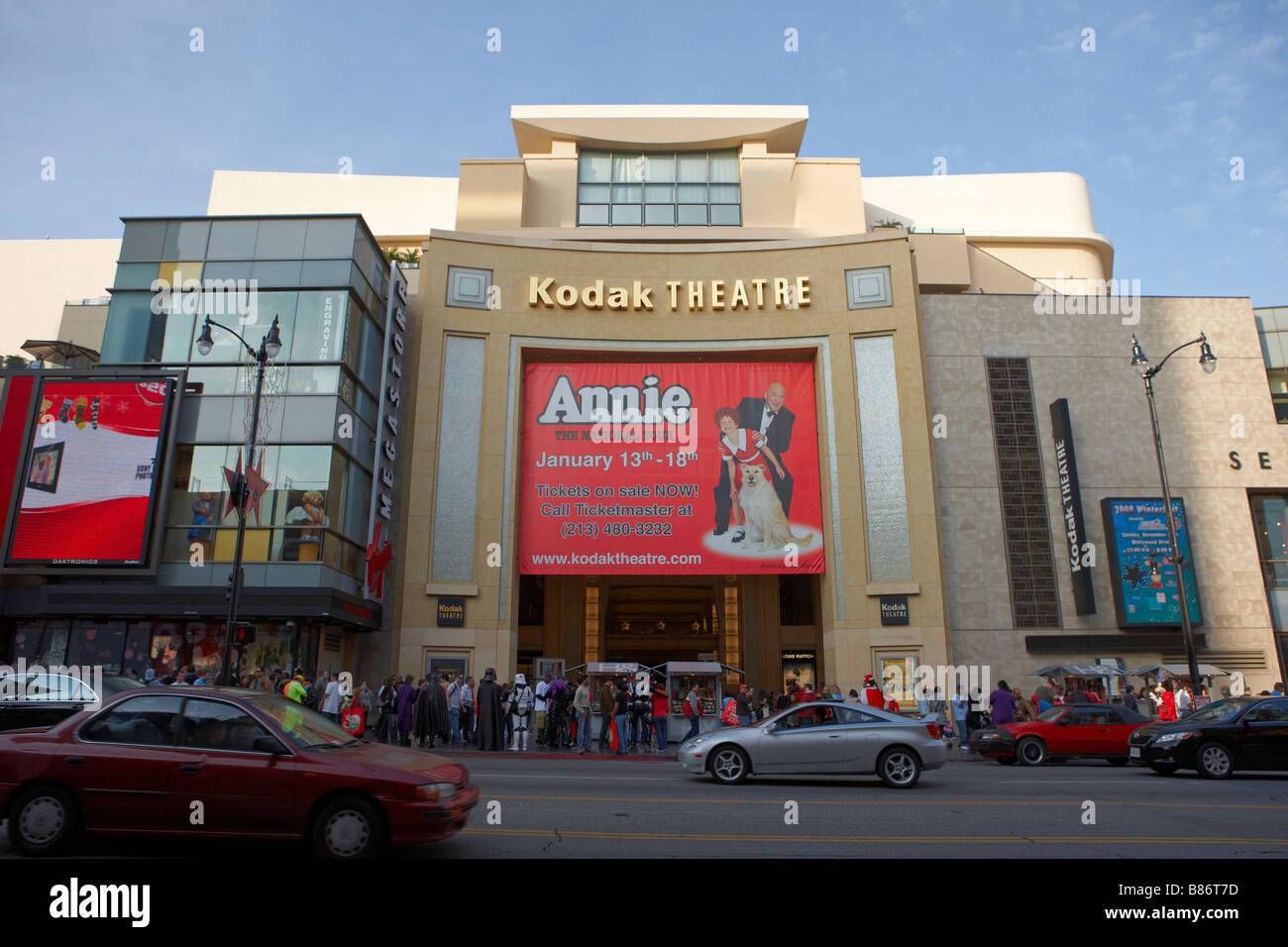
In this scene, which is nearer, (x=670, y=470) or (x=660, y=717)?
(x=660, y=717)

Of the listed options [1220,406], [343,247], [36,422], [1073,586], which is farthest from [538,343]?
[1220,406]

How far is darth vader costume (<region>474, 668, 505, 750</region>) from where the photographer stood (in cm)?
A: 2192

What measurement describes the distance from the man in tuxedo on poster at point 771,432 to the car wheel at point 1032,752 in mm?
12349

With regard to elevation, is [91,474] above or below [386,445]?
below

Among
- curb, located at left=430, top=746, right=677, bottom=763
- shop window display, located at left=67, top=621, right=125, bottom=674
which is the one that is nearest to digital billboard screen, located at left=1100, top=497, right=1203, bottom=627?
curb, located at left=430, top=746, right=677, bottom=763

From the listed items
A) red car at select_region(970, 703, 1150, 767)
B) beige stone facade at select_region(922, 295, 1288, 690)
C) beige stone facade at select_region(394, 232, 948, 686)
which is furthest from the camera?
beige stone facade at select_region(922, 295, 1288, 690)

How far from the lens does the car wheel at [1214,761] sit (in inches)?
590

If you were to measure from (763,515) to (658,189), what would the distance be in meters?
16.8

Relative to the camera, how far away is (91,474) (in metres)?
25.5

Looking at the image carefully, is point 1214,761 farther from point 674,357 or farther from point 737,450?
point 674,357

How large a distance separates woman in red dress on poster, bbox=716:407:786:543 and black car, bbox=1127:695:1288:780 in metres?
16.3

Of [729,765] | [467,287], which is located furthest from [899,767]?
[467,287]

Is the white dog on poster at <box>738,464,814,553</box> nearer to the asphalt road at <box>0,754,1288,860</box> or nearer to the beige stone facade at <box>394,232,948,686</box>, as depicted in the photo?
the beige stone facade at <box>394,232,948,686</box>

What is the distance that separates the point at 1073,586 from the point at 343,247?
92.1 feet
